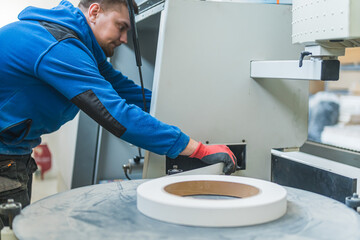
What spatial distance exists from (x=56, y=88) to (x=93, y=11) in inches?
15.4

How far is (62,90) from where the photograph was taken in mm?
1224

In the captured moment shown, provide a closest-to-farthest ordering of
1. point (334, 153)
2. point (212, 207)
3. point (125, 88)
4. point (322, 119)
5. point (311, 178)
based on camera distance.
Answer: point (212, 207) → point (311, 178) → point (334, 153) → point (125, 88) → point (322, 119)

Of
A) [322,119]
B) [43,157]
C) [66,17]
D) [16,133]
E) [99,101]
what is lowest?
[43,157]

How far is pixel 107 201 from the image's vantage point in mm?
1029

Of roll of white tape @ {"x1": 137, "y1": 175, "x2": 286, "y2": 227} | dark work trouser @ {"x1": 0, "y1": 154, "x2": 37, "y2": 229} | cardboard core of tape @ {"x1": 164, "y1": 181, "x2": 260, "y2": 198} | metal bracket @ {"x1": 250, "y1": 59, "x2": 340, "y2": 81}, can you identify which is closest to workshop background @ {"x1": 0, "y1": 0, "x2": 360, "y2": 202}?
dark work trouser @ {"x1": 0, "y1": 154, "x2": 37, "y2": 229}

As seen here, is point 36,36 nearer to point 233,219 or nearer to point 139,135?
point 139,135

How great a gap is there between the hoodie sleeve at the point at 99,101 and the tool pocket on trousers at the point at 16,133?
24 centimetres

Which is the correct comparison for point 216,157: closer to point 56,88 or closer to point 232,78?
point 232,78

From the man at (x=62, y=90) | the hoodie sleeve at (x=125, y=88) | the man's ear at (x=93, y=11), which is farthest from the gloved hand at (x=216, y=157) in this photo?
the man's ear at (x=93, y=11)

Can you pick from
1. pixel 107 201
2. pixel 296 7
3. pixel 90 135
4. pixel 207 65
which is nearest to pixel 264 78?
pixel 207 65

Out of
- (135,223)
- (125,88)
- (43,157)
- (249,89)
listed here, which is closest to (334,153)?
(249,89)

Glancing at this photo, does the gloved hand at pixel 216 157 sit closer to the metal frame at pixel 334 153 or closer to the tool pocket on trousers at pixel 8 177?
the metal frame at pixel 334 153

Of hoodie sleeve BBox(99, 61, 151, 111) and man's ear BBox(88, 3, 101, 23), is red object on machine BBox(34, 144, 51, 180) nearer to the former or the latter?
hoodie sleeve BBox(99, 61, 151, 111)

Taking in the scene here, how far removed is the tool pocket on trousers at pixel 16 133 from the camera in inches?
54.2
